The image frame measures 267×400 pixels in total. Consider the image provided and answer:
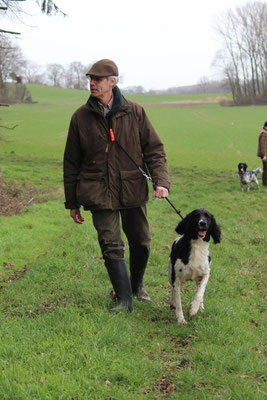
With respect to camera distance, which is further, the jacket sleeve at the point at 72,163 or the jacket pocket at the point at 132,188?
the jacket sleeve at the point at 72,163

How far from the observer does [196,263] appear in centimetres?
449

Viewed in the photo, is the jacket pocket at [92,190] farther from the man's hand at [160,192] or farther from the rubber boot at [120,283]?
the rubber boot at [120,283]

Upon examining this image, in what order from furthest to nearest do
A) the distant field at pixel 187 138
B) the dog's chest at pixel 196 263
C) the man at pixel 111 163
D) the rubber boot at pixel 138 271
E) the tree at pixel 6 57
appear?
the distant field at pixel 187 138 → the tree at pixel 6 57 → the rubber boot at pixel 138 271 → the dog's chest at pixel 196 263 → the man at pixel 111 163

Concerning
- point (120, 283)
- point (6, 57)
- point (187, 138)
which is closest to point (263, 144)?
point (120, 283)

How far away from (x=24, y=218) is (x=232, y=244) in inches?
185

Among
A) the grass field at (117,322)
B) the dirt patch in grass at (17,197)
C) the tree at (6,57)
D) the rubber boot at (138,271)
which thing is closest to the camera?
the grass field at (117,322)

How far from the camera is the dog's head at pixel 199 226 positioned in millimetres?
4340

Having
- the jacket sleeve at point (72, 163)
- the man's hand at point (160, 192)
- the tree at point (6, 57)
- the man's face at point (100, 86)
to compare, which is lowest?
the man's hand at point (160, 192)

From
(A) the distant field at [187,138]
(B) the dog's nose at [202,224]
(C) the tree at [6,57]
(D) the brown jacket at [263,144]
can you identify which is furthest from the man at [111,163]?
(A) the distant field at [187,138]

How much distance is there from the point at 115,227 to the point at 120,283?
0.61 metres

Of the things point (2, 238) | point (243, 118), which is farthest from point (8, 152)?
point (243, 118)

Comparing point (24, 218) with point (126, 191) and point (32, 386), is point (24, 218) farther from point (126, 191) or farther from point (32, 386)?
point (32, 386)

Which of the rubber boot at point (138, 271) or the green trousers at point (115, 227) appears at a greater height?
the green trousers at point (115, 227)

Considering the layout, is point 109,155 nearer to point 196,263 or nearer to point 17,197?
point 196,263
